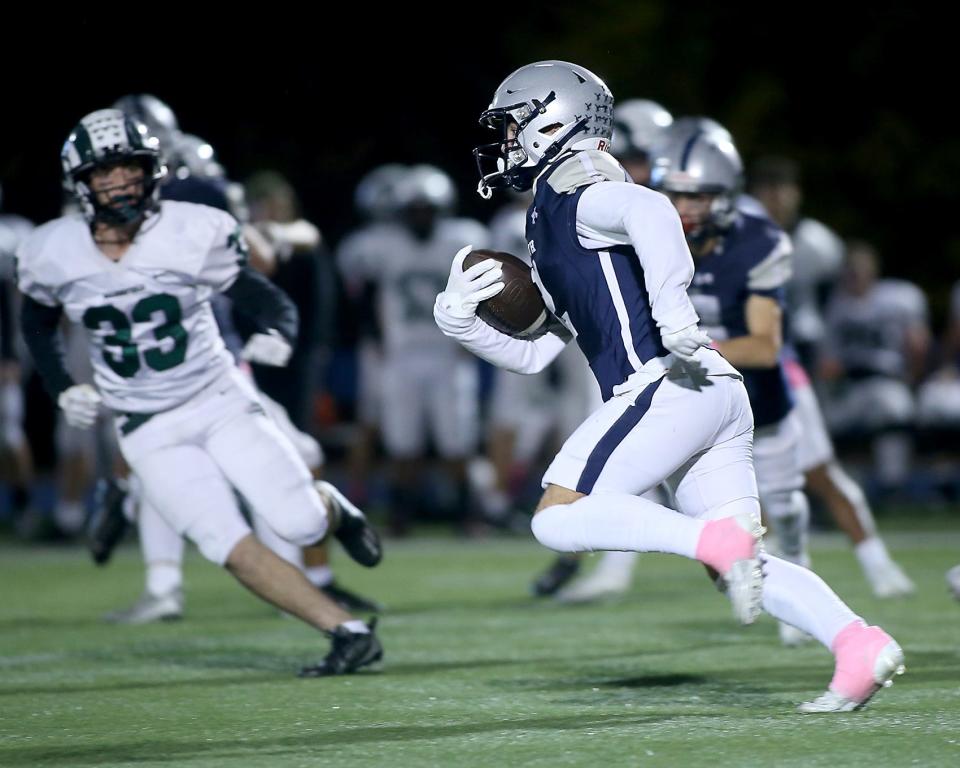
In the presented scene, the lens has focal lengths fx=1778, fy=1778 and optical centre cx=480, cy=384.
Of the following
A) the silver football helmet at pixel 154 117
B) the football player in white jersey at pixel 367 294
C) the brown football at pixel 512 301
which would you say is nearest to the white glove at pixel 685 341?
the brown football at pixel 512 301

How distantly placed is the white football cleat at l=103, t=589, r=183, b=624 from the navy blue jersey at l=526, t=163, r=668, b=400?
263 cm

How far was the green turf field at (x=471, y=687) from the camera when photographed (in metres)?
3.54

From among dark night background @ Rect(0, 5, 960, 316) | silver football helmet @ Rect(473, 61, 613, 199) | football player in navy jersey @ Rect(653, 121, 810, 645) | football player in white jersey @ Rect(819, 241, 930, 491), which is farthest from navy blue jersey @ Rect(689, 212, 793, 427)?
dark night background @ Rect(0, 5, 960, 316)

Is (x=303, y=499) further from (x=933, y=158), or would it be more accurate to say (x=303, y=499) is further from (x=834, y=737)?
(x=933, y=158)

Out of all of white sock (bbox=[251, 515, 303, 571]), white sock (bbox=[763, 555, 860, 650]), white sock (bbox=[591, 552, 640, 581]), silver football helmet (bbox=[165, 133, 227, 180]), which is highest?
silver football helmet (bbox=[165, 133, 227, 180])

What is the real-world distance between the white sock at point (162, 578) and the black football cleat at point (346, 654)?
1650mm

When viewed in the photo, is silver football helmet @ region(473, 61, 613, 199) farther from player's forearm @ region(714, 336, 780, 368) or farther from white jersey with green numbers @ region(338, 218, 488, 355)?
white jersey with green numbers @ region(338, 218, 488, 355)

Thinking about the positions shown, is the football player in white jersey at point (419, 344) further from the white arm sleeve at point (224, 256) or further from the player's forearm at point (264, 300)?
the white arm sleeve at point (224, 256)

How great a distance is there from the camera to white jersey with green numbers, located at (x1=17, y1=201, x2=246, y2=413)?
4.88 metres

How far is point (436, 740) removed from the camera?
367 cm

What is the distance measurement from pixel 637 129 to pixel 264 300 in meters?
2.07

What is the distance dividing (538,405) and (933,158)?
5.58 metres

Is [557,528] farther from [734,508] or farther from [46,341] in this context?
[46,341]

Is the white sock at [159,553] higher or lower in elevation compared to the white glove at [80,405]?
lower
